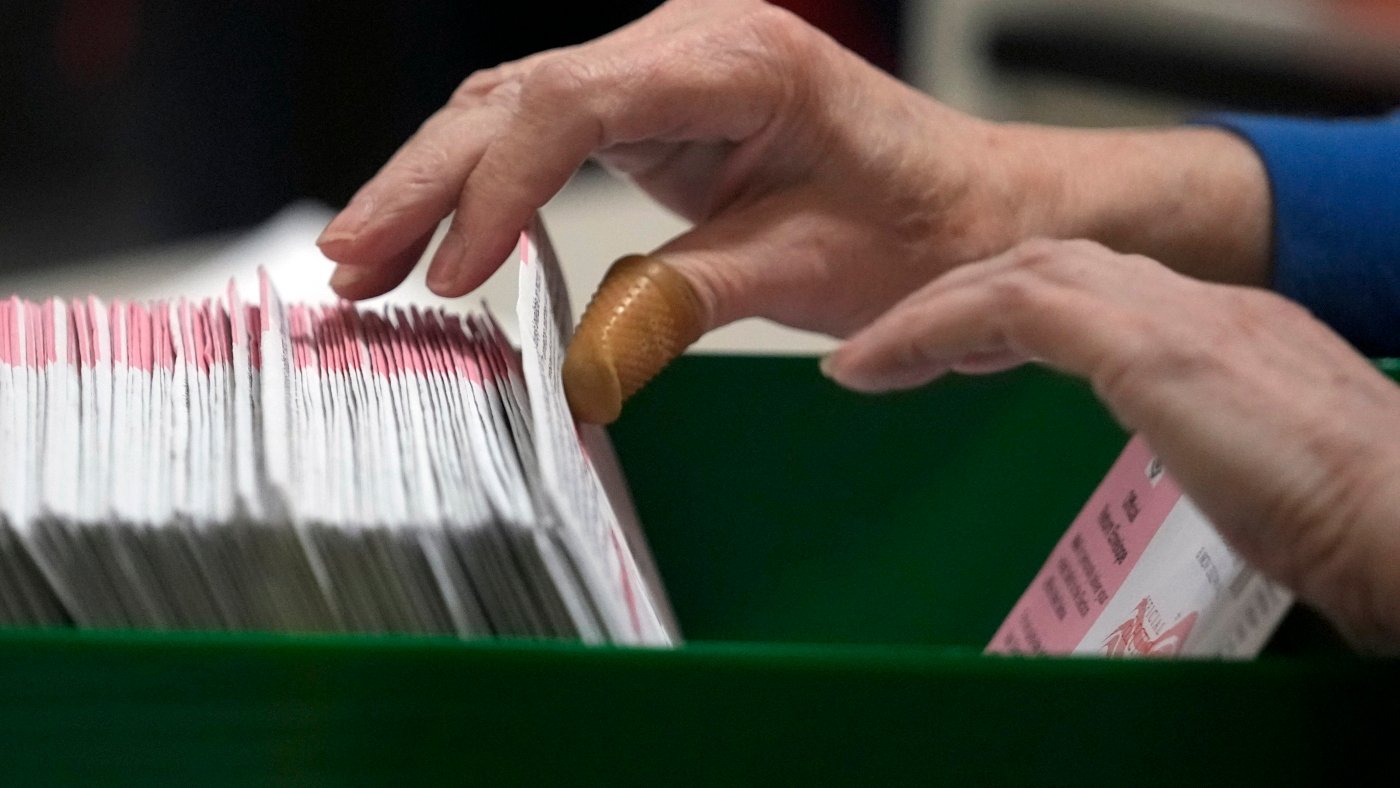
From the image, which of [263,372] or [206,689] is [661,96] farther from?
[206,689]

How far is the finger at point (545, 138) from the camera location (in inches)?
22.5

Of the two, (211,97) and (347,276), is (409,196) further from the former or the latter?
(211,97)

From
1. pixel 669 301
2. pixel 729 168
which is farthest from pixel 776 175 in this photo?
pixel 669 301

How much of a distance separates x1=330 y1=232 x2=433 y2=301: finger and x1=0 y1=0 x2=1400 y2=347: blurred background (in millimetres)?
425

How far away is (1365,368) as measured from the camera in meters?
0.43

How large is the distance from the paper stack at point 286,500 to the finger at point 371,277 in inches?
4.5

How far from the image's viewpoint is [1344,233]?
790 mm

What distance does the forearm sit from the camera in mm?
777

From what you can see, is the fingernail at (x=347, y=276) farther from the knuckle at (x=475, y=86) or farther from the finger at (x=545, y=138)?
the knuckle at (x=475, y=86)

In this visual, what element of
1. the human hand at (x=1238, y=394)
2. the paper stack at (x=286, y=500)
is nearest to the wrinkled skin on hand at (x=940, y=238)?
the human hand at (x=1238, y=394)

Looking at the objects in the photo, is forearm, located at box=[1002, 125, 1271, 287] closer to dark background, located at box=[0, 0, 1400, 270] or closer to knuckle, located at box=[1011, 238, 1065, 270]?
knuckle, located at box=[1011, 238, 1065, 270]

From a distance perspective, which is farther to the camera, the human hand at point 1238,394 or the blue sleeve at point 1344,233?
the blue sleeve at point 1344,233

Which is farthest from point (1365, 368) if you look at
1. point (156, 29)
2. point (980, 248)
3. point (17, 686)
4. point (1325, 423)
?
point (156, 29)

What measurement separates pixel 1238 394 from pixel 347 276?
0.39 m
